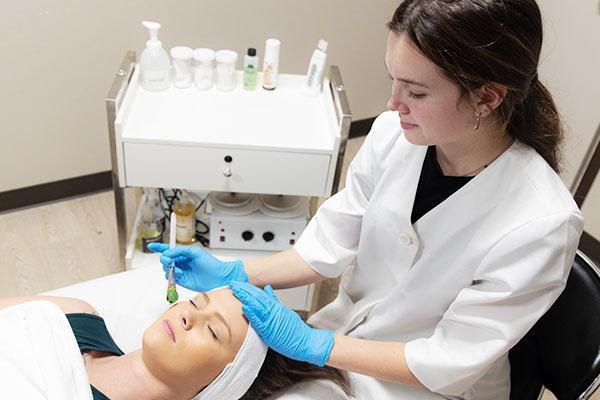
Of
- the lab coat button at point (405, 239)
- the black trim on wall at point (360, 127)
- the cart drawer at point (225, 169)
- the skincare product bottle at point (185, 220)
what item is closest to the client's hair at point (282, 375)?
the lab coat button at point (405, 239)

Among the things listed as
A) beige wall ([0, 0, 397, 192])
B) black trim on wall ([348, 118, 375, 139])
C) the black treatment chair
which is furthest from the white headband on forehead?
black trim on wall ([348, 118, 375, 139])

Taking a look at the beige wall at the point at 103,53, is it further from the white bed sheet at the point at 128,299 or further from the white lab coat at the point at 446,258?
the white lab coat at the point at 446,258

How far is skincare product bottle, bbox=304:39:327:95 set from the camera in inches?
76.7

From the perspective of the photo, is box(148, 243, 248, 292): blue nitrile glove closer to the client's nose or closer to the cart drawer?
the client's nose

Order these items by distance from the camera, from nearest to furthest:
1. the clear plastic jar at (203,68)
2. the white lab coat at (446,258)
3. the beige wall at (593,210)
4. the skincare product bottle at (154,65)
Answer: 1. the white lab coat at (446,258)
2. the skincare product bottle at (154,65)
3. the clear plastic jar at (203,68)
4. the beige wall at (593,210)

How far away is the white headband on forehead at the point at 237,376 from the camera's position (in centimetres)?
116

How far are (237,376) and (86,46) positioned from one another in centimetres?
167

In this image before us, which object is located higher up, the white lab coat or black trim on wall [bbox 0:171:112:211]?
the white lab coat

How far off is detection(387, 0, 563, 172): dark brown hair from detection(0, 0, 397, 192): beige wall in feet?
5.38

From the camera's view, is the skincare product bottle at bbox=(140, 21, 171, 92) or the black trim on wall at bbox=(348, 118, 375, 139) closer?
the skincare product bottle at bbox=(140, 21, 171, 92)

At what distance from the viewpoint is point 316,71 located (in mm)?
1983

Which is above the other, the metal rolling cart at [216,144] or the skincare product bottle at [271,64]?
the skincare product bottle at [271,64]

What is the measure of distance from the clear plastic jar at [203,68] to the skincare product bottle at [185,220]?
408mm

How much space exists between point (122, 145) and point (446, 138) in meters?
1.01
